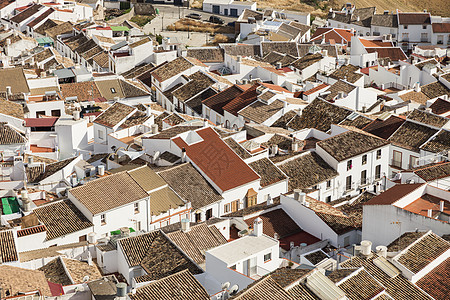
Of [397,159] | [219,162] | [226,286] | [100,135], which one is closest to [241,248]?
[226,286]

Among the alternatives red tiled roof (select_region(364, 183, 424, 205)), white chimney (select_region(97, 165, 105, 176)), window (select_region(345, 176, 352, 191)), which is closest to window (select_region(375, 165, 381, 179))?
window (select_region(345, 176, 352, 191))

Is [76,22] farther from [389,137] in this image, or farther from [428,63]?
[389,137]

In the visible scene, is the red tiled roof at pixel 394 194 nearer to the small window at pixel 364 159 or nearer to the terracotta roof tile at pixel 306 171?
the terracotta roof tile at pixel 306 171

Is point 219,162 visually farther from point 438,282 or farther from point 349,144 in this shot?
point 438,282

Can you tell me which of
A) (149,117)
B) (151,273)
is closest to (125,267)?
(151,273)

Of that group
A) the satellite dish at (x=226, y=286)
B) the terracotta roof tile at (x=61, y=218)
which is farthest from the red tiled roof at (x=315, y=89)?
the satellite dish at (x=226, y=286)

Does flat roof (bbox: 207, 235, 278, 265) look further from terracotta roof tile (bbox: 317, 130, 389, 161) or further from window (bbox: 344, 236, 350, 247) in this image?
terracotta roof tile (bbox: 317, 130, 389, 161)
